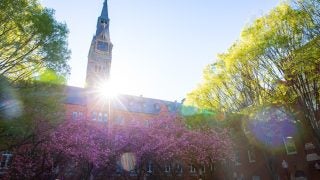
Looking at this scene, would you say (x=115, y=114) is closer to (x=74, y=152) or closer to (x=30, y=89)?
(x=74, y=152)

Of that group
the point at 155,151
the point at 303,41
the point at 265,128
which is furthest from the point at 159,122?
the point at 303,41

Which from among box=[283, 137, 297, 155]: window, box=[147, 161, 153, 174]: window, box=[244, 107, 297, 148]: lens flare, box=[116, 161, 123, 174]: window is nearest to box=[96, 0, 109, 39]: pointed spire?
box=[147, 161, 153, 174]: window

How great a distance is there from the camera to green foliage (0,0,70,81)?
12641 millimetres

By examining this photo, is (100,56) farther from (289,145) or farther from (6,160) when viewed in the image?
(289,145)

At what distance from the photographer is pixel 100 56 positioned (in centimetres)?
5328

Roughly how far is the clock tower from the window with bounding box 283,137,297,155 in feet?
115

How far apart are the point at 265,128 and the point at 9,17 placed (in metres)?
18.6

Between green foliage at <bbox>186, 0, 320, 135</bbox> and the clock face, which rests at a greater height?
the clock face

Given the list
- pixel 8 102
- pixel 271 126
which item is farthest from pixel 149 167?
pixel 8 102

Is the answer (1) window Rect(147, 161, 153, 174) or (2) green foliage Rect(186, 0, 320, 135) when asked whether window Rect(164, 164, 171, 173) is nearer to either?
(1) window Rect(147, 161, 153, 174)

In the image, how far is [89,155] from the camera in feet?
56.9

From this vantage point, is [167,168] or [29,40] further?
[167,168]

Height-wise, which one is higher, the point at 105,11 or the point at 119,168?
the point at 105,11

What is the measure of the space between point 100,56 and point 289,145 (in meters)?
39.4
